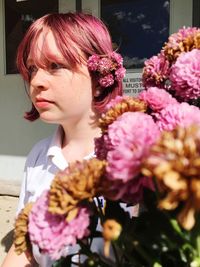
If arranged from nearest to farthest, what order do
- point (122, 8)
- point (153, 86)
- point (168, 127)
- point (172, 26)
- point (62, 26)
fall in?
point (168, 127)
point (153, 86)
point (62, 26)
point (172, 26)
point (122, 8)

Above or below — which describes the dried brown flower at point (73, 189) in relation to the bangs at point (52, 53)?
below

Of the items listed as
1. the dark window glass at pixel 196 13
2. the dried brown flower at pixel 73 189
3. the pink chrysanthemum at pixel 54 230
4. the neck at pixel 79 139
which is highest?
the dark window glass at pixel 196 13

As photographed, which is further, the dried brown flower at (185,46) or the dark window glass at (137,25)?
the dark window glass at (137,25)

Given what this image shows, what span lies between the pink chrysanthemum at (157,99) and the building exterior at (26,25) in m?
2.97

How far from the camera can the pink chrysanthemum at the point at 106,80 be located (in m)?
1.08

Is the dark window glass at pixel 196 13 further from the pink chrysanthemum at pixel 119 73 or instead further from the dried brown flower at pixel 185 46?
the dried brown flower at pixel 185 46

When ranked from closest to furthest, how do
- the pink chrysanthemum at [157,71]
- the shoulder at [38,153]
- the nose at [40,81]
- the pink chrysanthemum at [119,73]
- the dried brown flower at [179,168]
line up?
the dried brown flower at [179,168] < the pink chrysanthemum at [157,71] < the nose at [40,81] < the pink chrysanthemum at [119,73] < the shoulder at [38,153]

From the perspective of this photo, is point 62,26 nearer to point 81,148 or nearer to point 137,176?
point 81,148

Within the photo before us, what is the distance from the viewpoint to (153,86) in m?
0.66

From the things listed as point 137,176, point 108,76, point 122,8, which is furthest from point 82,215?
point 122,8

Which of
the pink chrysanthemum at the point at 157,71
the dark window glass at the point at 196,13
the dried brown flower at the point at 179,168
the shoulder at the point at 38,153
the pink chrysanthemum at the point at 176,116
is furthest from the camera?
the dark window glass at the point at 196,13

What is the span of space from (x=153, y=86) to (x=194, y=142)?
28cm

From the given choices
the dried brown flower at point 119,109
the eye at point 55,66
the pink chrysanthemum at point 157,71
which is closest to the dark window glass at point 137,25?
the eye at point 55,66

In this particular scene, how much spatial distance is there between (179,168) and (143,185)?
4.4 inches
